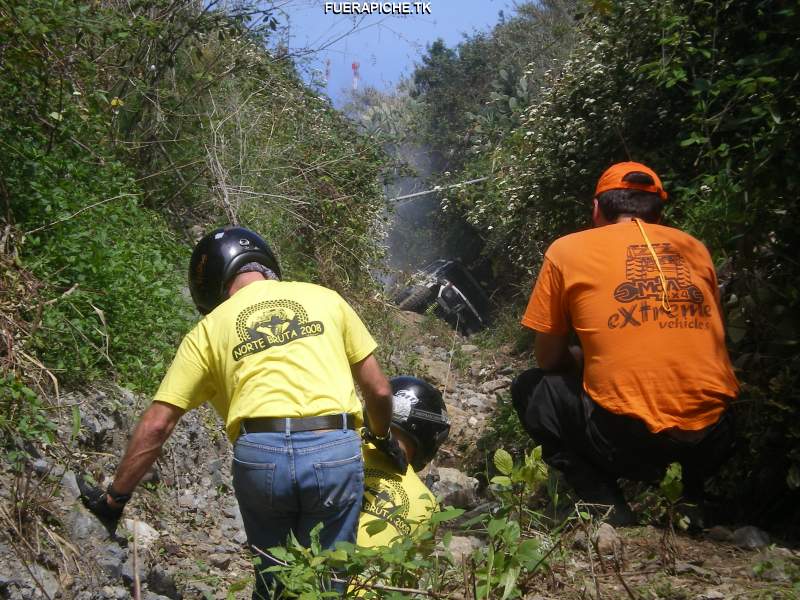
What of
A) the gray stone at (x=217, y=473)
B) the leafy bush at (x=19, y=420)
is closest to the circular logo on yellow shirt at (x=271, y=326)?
the leafy bush at (x=19, y=420)

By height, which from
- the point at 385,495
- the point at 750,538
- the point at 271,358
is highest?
the point at 271,358

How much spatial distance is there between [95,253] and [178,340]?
81 cm

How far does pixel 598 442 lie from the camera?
3836 millimetres

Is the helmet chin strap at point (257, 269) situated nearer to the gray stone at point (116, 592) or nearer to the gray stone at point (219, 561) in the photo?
the gray stone at point (116, 592)

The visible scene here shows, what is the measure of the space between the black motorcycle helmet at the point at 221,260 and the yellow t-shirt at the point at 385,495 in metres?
0.81

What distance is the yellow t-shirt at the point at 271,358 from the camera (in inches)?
121

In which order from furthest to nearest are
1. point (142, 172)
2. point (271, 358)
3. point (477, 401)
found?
point (477, 401), point (142, 172), point (271, 358)

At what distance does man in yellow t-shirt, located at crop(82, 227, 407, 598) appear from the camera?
300 centimetres

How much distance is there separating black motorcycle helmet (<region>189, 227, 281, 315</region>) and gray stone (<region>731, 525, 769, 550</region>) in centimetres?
208

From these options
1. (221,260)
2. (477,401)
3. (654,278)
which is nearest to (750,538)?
(654,278)

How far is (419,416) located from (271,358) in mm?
924

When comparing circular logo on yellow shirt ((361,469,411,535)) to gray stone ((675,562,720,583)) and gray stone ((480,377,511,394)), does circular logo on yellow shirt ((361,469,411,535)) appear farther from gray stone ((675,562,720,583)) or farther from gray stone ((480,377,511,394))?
gray stone ((480,377,511,394))

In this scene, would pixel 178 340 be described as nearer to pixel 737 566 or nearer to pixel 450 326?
pixel 737 566

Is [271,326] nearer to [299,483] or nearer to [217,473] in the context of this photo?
[299,483]
